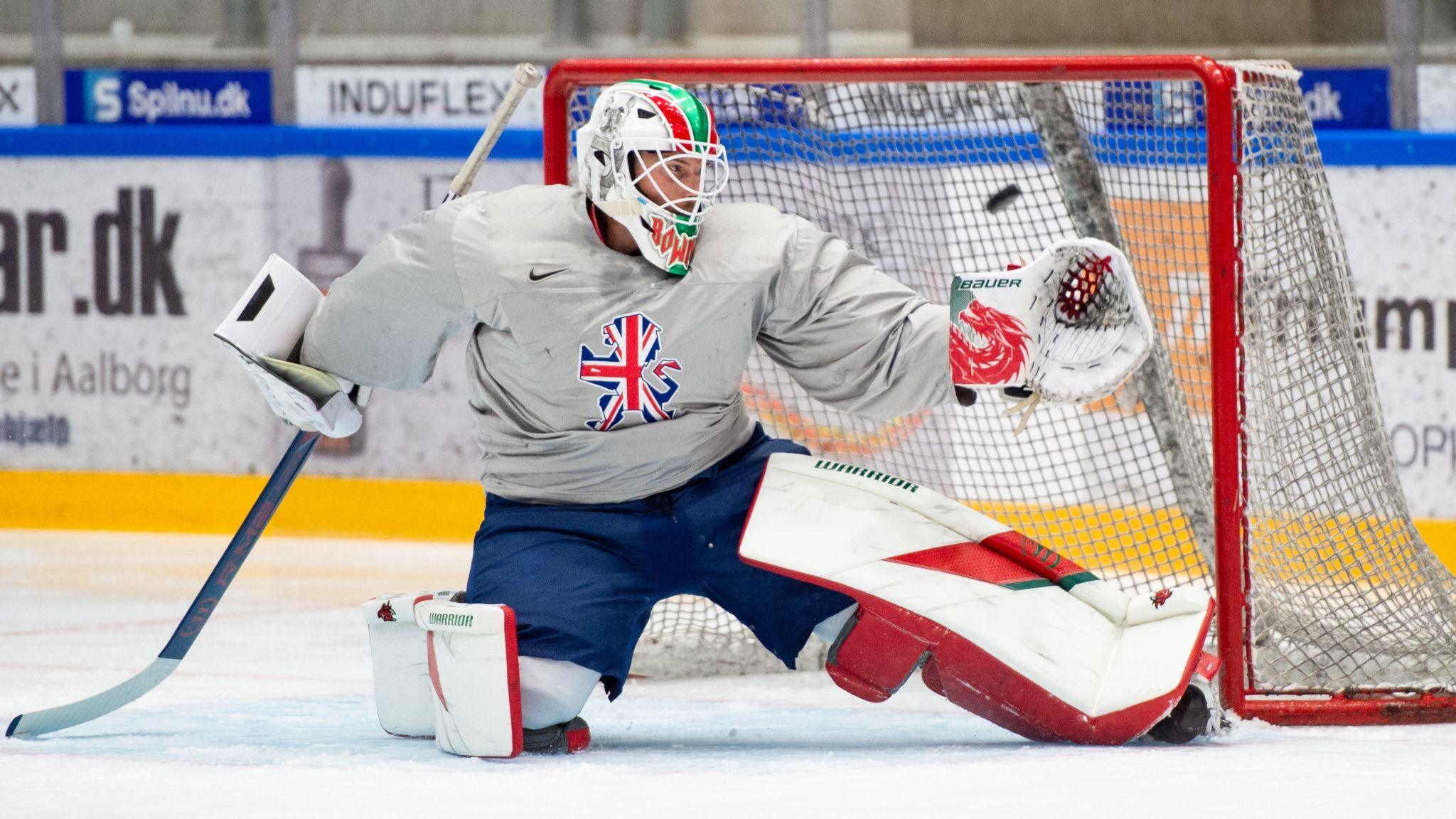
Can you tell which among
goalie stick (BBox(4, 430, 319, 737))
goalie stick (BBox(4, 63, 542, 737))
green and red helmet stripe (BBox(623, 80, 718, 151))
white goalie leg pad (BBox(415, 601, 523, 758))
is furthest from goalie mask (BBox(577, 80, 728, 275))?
goalie stick (BBox(4, 430, 319, 737))

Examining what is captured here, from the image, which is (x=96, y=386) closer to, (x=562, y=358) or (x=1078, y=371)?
(x=562, y=358)

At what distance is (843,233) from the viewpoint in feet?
13.1

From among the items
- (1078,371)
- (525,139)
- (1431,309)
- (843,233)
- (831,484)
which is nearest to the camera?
(1078,371)

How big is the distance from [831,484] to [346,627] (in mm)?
1743

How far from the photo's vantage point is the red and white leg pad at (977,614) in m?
2.61

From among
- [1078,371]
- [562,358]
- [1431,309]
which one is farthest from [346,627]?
[1431,309]

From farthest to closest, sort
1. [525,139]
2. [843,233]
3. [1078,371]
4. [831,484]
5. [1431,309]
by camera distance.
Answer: [525,139], [1431,309], [843,233], [831,484], [1078,371]

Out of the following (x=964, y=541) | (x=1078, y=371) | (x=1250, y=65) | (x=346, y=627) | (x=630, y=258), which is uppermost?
(x=1250, y=65)

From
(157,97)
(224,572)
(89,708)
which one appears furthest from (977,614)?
(157,97)

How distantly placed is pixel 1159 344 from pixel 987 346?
99 centimetres

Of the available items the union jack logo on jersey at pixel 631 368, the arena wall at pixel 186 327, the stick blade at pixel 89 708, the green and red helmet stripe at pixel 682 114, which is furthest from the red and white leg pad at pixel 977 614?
the arena wall at pixel 186 327

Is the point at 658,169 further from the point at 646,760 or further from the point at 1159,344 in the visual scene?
the point at 1159,344

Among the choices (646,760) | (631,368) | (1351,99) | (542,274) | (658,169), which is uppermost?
(1351,99)

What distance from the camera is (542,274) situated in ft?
8.83
